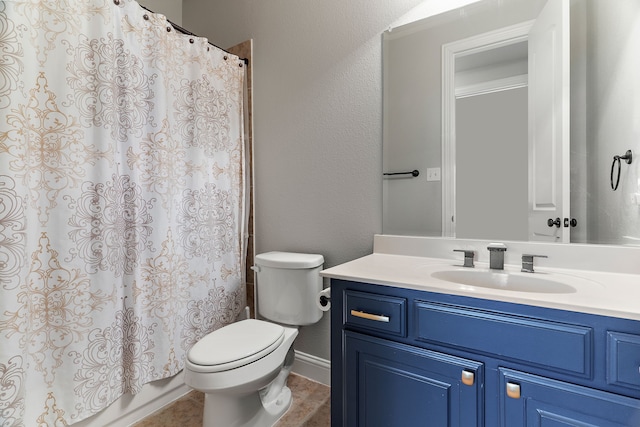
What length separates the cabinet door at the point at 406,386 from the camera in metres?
0.94

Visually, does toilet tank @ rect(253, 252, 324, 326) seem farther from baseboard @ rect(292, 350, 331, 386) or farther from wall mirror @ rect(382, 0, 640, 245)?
wall mirror @ rect(382, 0, 640, 245)

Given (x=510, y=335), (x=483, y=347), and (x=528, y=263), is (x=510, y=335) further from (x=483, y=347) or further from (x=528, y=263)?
(x=528, y=263)

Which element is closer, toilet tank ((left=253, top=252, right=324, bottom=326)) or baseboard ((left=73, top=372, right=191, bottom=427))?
baseboard ((left=73, top=372, right=191, bottom=427))

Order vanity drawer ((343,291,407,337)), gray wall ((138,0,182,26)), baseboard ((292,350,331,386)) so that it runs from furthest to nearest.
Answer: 1. gray wall ((138,0,182,26))
2. baseboard ((292,350,331,386))
3. vanity drawer ((343,291,407,337))

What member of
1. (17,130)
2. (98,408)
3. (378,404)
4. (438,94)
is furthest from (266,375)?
(438,94)

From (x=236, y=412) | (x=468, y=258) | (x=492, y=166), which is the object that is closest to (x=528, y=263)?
(x=468, y=258)

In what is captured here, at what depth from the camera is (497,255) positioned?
4.08ft

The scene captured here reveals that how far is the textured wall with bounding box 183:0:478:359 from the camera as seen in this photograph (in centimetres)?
163

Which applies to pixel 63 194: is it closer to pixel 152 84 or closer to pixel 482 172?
pixel 152 84

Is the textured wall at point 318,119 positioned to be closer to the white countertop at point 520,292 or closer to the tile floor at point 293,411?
the tile floor at point 293,411

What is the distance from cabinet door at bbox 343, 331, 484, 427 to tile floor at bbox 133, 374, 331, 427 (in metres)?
0.49

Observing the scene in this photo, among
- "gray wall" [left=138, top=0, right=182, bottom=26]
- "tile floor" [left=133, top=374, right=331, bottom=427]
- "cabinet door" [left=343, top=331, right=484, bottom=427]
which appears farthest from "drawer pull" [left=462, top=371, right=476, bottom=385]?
"gray wall" [left=138, top=0, right=182, bottom=26]

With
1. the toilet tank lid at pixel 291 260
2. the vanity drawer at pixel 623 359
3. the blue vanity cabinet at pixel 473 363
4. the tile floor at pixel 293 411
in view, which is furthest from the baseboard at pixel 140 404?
the vanity drawer at pixel 623 359

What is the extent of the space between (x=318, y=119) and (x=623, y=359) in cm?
157
